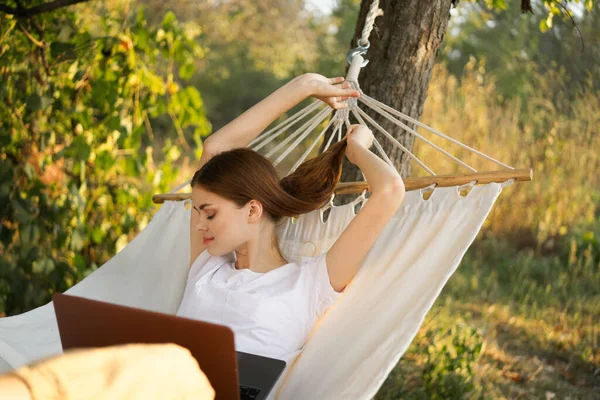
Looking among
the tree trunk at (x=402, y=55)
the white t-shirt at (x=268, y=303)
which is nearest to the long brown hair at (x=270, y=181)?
the white t-shirt at (x=268, y=303)

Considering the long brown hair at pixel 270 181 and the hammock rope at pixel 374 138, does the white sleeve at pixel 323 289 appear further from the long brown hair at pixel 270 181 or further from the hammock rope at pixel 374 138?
the hammock rope at pixel 374 138

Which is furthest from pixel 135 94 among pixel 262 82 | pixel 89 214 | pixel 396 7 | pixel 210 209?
pixel 262 82

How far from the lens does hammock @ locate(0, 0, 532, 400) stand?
149 centimetres

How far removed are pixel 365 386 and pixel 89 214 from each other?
251cm

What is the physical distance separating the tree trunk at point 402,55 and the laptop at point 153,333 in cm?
113

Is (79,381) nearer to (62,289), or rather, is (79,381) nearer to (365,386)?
(365,386)

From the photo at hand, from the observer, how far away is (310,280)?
171 cm

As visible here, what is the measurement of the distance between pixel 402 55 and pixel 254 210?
2.72 ft

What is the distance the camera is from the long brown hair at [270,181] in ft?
5.72

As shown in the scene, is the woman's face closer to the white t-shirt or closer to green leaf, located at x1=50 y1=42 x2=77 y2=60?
the white t-shirt

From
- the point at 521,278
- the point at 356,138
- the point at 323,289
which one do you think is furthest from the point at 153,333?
the point at 521,278

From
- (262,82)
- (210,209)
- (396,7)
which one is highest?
(396,7)

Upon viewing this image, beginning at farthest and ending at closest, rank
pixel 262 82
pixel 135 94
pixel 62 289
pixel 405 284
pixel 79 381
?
pixel 262 82
pixel 135 94
pixel 62 289
pixel 405 284
pixel 79 381

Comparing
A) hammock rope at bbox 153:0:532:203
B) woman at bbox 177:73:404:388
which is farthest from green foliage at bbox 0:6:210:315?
woman at bbox 177:73:404:388
